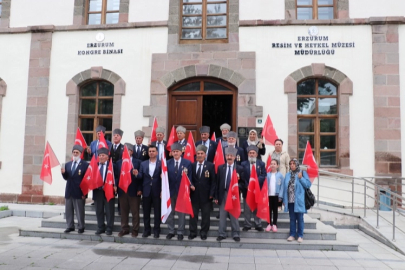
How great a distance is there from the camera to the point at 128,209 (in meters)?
7.06

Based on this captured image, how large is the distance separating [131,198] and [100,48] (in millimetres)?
5885

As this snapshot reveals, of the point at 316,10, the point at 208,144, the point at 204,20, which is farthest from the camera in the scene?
the point at 204,20

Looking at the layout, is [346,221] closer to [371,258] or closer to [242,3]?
[371,258]

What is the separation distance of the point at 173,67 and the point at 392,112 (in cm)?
633

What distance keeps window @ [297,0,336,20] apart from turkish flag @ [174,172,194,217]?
660 centimetres

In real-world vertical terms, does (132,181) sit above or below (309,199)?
above

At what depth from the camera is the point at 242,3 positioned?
10492 mm

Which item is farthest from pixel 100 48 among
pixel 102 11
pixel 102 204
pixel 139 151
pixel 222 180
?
pixel 222 180

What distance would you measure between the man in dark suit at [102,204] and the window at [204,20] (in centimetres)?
522

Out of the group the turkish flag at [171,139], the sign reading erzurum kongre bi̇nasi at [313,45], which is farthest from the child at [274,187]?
the sign reading erzurum kongre bi̇nasi at [313,45]

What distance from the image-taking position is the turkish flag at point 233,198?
6.46m

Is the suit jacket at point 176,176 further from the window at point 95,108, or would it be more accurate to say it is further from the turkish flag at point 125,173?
the window at point 95,108

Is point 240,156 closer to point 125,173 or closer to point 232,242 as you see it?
point 232,242

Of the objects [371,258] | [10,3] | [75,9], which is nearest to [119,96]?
[75,9]
